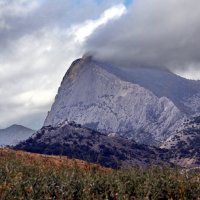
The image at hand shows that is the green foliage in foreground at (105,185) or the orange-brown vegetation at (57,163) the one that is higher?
the orange-brown vegetation at (57,163)

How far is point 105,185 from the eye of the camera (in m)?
23.7

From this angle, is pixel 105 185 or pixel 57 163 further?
pixel 57 163

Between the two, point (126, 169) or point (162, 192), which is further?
point (126, 169)

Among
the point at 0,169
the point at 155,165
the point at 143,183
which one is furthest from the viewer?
the point at 155,165

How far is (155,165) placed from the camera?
28438mm

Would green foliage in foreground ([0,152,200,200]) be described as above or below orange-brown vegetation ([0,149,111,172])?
below

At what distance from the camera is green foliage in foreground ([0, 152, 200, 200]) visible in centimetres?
2086

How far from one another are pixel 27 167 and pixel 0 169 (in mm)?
2762

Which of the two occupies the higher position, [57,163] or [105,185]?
[57,163]

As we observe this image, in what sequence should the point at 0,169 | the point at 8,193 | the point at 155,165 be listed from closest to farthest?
the point at 8,193 < the point at 0,169 < the point at 155,165

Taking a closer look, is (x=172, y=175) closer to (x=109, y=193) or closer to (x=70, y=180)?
(x=109, y=193)

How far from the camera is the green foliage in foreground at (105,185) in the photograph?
20859mm

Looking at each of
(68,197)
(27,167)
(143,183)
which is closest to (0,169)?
(27,167)

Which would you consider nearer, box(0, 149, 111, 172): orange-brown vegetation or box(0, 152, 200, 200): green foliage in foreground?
box(0, 152, 200, 200): green foliage in foreground
